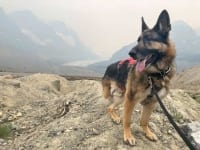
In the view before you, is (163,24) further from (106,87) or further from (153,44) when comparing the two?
(106,87)

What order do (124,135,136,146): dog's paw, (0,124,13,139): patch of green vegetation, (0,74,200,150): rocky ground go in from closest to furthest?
(124,135,136,146): dog's paw, (0,74,200,150): rocky ground, (0,124,13,139): patch of green vegetation

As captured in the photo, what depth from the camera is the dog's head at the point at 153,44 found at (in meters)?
8.30

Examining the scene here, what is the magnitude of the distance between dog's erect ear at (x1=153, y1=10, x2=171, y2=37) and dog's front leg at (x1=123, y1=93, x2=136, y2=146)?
59.3 inches

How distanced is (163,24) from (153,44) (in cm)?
40

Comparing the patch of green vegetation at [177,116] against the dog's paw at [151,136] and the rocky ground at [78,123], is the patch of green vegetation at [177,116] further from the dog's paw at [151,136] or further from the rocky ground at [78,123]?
the dog's paw at [151,136]

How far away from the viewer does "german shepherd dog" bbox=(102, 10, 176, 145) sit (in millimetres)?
8352

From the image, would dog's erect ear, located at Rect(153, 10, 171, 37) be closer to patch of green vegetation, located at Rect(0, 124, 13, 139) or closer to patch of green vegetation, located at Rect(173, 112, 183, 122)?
patch of green vegetation, located at Rect(173, 112, 183, 122)

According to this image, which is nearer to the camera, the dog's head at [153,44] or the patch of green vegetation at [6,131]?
the dog's head at [153,44]

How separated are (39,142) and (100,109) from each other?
6.28 ft

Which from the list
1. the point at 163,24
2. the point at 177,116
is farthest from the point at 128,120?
the point at 177,116

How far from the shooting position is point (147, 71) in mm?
8742

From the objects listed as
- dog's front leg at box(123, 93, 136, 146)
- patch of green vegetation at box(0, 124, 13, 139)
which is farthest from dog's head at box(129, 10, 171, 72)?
patch of green vegetation at box(0, 124, 13, 139)

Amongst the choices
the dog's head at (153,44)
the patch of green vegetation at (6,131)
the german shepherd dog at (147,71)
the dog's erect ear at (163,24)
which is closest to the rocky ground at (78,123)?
the patch of green vegetation at (6,131)

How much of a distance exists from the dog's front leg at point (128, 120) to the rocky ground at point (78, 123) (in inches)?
5.9
